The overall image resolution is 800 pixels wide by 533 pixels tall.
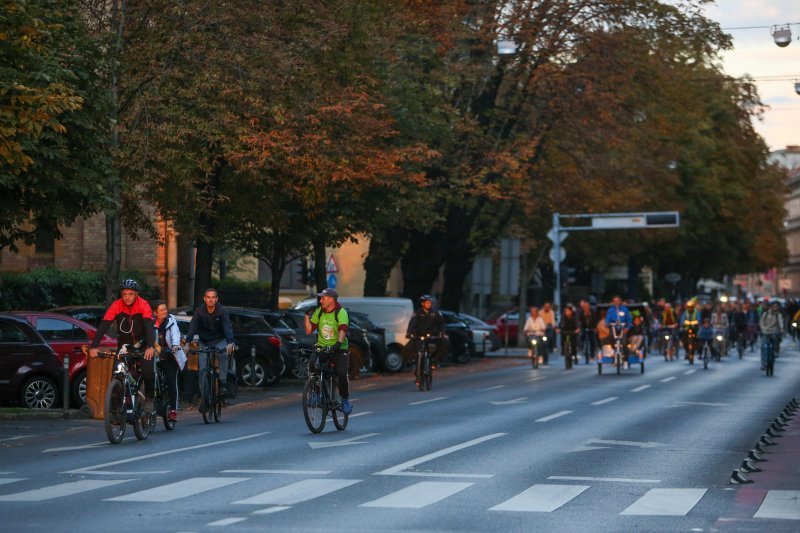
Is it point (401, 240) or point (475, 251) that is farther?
point (475, 251)

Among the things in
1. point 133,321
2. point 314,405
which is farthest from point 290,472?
point 314,405

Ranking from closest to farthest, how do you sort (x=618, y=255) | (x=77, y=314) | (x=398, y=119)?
(x=77, y=314) → (x=398, y=119) → (x=618, y=255)

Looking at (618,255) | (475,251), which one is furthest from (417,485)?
(618,255)

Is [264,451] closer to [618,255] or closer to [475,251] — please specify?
[475,251]

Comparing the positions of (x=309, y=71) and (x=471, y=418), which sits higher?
(x=309, y=71)

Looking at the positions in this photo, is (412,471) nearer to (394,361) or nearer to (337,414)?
(337,414)

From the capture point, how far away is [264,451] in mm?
16734

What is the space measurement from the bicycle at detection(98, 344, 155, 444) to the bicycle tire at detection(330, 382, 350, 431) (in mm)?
2286

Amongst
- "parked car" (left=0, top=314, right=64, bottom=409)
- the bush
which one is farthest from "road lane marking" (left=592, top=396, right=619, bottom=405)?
the bush

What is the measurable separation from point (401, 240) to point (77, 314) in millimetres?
18682

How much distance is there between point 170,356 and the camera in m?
20.4

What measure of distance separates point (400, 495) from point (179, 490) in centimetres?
176

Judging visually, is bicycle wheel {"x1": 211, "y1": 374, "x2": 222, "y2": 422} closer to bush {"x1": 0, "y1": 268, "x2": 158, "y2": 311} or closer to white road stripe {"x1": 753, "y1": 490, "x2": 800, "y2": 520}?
white road stripe {"x1": 753, "y1": 490, "x2": 800, "y2": 520}

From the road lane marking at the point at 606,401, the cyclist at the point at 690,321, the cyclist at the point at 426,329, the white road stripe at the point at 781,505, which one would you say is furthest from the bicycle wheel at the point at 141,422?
the cyclist at the point at 690,321
